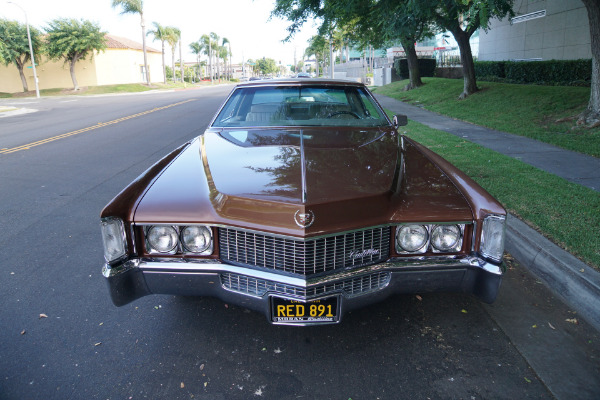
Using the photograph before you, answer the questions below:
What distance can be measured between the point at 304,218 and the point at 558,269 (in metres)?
2.38

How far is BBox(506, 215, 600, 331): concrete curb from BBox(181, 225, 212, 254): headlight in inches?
102

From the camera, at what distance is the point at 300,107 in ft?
13.9

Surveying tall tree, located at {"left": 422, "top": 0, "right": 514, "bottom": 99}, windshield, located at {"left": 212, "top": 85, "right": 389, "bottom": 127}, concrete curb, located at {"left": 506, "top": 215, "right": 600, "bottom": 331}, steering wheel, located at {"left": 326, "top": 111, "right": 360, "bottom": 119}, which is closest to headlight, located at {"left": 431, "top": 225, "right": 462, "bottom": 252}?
concrete curb, located at {"left": 506, "top": 215, "right": 600, "bottom": 331}

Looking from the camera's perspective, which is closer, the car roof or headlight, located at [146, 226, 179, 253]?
headlight, located at [146, 226, 179, 253]

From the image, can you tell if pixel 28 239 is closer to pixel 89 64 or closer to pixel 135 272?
pixel 135 272

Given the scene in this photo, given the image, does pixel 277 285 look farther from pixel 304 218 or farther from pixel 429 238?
pixel 429 238

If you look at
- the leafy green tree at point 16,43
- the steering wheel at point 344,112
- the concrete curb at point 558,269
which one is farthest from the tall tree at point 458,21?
the leafy green tree at point 16,43

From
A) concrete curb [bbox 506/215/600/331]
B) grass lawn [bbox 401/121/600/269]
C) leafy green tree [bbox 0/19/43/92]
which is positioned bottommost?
concrete curb [bbox 506/215/600/331]

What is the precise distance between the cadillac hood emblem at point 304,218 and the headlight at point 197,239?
Answer: 1.81 ft

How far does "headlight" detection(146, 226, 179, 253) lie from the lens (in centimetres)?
257

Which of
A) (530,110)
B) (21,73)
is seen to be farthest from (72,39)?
(530,110)

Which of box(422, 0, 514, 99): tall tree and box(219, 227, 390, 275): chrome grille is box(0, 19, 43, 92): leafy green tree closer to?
box(422, 0, 514, 99): tall tree

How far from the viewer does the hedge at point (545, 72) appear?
1539 cm

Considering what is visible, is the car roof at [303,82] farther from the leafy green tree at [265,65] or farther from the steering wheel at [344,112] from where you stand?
the leafy green tree at [265,65]
